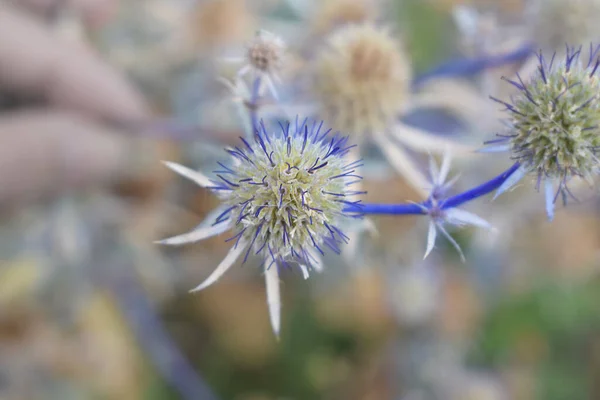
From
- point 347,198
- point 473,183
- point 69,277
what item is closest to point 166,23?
point 69,277

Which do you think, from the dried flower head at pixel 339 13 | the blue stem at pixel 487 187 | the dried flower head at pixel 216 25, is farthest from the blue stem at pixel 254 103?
the dried flower head at pixel 216 25

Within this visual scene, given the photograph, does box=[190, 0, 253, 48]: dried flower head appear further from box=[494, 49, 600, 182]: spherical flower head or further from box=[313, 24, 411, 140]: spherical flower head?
box=[494, 49, 600, 182]: spherical flower head

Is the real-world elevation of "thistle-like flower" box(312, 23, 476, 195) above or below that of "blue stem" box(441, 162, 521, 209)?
above

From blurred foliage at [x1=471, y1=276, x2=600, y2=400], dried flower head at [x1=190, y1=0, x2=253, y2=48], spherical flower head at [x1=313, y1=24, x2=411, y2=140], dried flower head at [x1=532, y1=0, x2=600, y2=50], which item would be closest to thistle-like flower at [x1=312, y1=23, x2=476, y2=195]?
spherical flower head at [x1=313, y1=24, x2=411, y2=140]

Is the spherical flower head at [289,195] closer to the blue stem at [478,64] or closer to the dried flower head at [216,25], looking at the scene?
the blue stem at [478,64]

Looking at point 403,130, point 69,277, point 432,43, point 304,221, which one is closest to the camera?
point 304,221

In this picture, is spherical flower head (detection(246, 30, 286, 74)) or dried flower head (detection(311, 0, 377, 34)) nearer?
spherical flower head (detection(246, 30, 286, 74))

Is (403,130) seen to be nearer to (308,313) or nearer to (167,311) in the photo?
(308,313)

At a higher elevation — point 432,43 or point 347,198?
point 432,43

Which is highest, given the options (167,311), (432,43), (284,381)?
(432,43)
